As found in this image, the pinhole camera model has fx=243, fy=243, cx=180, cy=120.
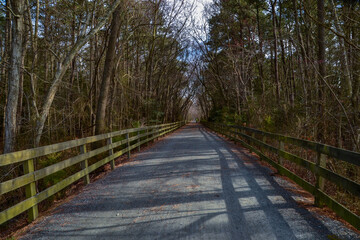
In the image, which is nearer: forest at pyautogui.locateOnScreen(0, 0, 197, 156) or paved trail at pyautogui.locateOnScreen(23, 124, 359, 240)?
paved trail at pyautogui.locateOnScreen(23, 124, 359, 240)

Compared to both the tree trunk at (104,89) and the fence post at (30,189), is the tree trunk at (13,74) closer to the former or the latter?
the fence post at (30,189)

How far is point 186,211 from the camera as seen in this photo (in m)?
3.72

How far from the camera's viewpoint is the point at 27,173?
3490 mm

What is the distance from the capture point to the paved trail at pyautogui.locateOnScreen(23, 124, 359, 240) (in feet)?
10.1

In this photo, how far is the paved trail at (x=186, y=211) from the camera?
10.1 feet

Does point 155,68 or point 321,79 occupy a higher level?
point 155,68

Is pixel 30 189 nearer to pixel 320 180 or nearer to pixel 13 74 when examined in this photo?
pixel 13 74

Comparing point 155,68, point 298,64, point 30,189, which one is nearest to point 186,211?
point 30,189

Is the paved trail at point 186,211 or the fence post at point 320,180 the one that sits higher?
the fence post at point 320,180

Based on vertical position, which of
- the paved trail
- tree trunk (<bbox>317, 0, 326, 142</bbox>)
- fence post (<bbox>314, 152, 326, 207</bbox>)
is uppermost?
tree trunk (<bbox>317, 0, 326, 142</bbox>)

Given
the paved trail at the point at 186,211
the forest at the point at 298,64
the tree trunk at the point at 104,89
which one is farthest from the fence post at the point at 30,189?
the tree trunk at the point at 104,89

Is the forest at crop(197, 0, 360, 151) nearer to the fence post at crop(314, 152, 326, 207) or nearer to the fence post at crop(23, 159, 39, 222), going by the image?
the fence post at crop(314, 152, 326, 207)

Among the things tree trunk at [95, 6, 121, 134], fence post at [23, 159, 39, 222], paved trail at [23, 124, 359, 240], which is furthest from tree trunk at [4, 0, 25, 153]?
tree trunk at [95, 6, 121, 134]

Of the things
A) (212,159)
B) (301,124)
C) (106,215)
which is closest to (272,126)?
(301,124)
